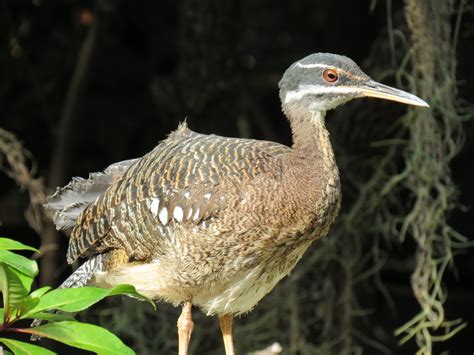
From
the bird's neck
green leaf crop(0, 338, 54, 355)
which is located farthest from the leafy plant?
the bird's neck

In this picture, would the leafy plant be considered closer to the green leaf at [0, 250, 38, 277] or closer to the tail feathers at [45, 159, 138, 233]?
the green leaf at [0, 250, 38, 277]

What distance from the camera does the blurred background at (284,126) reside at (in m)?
4.36

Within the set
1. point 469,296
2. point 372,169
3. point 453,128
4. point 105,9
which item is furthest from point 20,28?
point 469,296

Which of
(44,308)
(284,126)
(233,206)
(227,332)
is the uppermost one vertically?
(44,308)

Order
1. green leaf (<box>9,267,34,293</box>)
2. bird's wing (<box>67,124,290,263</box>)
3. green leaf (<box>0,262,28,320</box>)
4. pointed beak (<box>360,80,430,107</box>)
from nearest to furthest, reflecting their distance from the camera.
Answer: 1. green leaf (<box>0,262,28,320</box>)
2. green leaf (<box>9,267,34,293</box>)
3. pointed beak (<box>360,80,430,107</box>)
4. bird's wing (<box>67,124,290,263</box>)

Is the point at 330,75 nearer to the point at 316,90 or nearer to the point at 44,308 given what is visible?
the point at 316,90

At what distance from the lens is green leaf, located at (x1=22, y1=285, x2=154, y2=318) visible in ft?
6.10

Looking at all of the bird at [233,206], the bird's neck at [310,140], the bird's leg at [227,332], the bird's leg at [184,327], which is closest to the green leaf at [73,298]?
the bird at [233,206]

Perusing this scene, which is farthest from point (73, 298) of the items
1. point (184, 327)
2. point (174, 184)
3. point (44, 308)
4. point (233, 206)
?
point (184, 327)

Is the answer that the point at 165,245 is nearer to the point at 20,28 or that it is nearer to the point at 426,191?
the point at 426,191

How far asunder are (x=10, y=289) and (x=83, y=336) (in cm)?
17

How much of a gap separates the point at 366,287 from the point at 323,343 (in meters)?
0.44

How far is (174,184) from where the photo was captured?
11.1ft

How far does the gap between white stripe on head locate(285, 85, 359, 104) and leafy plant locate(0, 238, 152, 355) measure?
59.2 inches
